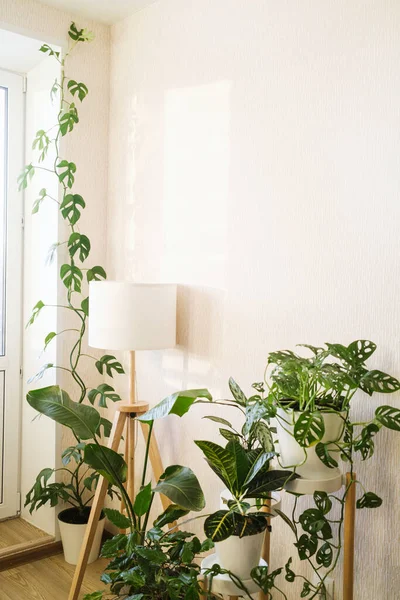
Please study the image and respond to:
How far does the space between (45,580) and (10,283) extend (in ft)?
5.01

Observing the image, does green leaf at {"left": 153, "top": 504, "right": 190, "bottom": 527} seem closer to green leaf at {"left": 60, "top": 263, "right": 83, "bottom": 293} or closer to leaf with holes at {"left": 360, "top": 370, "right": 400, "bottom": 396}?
leaf with holes at {"left": 360, "top": 370, "right": 400, "bottom": 396}

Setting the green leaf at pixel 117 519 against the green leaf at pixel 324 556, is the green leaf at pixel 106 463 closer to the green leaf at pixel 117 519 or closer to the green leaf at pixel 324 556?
the green leaf at pixel 117 519

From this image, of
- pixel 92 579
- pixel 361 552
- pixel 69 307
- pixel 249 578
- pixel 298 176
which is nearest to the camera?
pixel 249 578

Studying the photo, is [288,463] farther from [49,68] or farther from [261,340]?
[49,68]

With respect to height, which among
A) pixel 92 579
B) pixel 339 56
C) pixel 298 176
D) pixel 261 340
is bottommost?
pixel 92 579

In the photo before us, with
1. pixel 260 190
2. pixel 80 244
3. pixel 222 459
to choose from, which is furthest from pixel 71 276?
pixel 222 459

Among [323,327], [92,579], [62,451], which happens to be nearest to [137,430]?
[62,451]

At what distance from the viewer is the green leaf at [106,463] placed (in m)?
2.10

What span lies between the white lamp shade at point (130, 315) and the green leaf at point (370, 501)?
104 centimetres

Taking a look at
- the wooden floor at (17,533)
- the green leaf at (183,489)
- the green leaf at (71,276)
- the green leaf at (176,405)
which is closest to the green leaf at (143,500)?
the green leaf at (183,489)

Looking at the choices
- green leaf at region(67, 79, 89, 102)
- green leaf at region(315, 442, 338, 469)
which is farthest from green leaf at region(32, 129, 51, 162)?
green leaf at region(315, 442, 338, 469)

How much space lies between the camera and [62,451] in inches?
123

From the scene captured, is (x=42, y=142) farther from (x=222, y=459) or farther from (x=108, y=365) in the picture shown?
(x=222, y=459)

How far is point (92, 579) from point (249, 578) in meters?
1.33
